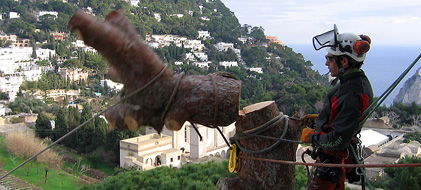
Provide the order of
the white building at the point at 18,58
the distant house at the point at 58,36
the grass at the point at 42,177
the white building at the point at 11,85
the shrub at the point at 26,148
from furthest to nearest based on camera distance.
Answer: the distant house at the point at 58,36 < the white building at the point at 18,58 < the white building at the point at 11,85 < the shrub at the point at 26,148 < the grass at the point at 42,177

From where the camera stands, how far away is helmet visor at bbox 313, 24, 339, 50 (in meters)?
2.30

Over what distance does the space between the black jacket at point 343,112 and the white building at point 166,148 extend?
57.5ft

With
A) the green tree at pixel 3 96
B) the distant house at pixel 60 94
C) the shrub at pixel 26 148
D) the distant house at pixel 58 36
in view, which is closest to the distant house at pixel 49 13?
the distant house at pixel 58 36

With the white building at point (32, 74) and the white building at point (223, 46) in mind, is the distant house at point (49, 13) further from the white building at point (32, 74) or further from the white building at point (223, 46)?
the white building at point (223, 46)

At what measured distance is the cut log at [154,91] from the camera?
2.02m

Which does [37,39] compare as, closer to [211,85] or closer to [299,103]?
[299,103]

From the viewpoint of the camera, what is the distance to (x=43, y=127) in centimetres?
2873

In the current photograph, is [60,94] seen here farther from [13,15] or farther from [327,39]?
[327,39]

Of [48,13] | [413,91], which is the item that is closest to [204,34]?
[48,13]

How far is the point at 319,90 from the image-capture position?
129 ft

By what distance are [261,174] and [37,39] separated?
248 ft

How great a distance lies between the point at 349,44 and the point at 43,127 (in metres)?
29.6

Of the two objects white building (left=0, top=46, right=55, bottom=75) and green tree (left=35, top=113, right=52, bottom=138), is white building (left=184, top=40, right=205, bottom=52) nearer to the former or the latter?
white building (left=0, top=46, right=55, bottom=75)

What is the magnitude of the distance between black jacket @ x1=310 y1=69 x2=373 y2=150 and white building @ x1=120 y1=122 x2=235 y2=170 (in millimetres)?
17520
